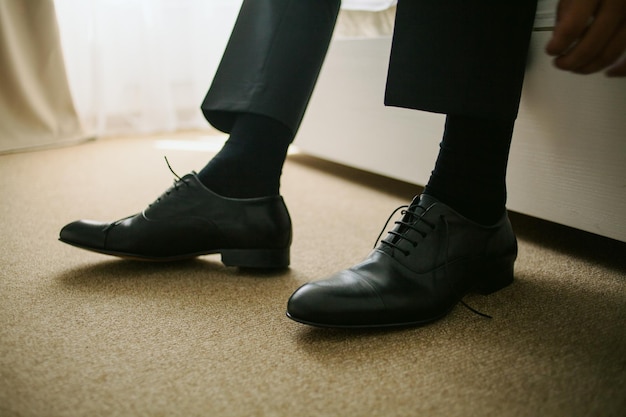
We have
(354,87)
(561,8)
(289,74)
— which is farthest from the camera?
(354,87)

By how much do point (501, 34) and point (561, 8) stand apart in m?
0.08

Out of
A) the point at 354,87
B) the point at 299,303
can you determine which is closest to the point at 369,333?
the point at 299,303

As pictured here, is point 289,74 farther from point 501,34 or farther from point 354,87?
point 354,87

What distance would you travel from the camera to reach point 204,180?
2.34 ft

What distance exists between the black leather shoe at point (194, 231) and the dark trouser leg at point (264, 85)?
21 mm

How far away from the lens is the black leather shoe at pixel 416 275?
53cm

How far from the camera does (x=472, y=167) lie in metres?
0.61

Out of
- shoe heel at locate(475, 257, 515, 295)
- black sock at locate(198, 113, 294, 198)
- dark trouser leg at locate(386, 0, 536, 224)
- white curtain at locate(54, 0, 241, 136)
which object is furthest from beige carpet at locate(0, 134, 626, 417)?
white curtain at locate(54, 0, 241, 136)

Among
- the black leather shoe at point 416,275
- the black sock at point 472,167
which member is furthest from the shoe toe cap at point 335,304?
the black sock at point 472,167

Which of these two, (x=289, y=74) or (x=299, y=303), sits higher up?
(x=289, y=74)

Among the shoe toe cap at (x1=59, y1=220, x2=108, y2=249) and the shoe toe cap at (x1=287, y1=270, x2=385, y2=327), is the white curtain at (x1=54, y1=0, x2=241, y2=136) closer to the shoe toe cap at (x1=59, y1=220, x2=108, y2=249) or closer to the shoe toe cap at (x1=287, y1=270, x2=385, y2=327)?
the shoe toe cap at (x1=59, y1=220, x2=108, y2=249)

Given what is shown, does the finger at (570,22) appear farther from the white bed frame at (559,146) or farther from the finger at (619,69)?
the white bed frame at (559,146)

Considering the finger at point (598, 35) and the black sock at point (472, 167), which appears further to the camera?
the black sock at point (472, 167)

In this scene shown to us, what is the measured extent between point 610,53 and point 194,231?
502 millimetres
